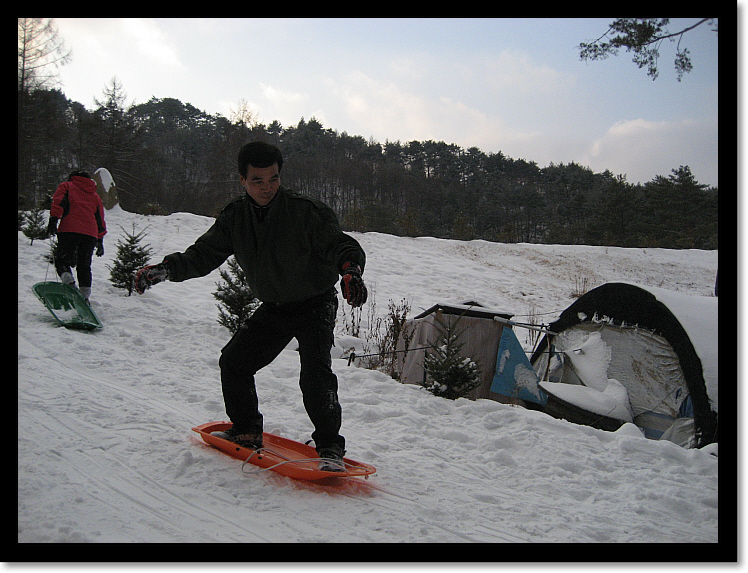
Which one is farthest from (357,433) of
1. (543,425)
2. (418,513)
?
(543,425)

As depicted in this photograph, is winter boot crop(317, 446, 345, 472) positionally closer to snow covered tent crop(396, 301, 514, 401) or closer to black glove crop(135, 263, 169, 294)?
black glove crop(135, 263, 169, 294)

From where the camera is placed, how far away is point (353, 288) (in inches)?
89.0

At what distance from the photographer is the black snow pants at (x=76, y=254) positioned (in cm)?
615

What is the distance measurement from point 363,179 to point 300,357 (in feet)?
129

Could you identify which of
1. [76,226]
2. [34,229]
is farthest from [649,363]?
[34,229]

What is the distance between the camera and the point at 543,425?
374 centimetres

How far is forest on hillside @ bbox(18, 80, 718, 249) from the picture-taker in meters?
23.7

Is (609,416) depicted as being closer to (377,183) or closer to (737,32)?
(737,32)

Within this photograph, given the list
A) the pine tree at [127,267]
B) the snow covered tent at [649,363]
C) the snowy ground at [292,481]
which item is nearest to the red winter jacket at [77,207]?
the pine tree at [127,267]

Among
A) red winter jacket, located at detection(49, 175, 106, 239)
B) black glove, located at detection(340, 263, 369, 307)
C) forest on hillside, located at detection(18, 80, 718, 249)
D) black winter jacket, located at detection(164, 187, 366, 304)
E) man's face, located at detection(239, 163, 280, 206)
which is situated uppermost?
forest on hillside, located at detection(18, 80, 718, 249)

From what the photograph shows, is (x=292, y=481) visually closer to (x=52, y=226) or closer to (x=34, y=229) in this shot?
(x=52, y=226)

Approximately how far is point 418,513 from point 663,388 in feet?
11.1

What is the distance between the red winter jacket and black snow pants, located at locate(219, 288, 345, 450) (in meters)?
4.53

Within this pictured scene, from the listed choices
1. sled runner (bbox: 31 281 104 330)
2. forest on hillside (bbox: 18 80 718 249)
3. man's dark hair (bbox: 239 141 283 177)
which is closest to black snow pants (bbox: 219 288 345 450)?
man's dark hair (bbox: 239 141 283 177)
